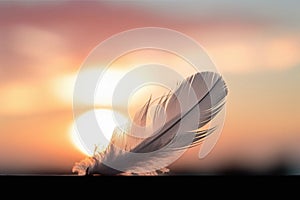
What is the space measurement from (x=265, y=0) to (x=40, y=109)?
1078 millimetres

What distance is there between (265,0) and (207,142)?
0.67m

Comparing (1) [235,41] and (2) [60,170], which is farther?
(1) [235,41]

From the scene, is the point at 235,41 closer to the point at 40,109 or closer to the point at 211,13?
the point at 211,13

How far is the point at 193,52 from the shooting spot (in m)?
1.94

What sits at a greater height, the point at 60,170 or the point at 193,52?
the point at 193,52

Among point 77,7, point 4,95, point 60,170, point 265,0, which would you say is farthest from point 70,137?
point 265,0

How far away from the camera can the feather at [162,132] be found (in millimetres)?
1819

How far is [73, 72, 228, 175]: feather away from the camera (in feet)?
5.97

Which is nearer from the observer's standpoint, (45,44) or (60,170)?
(60,170)

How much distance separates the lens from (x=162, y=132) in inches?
72.7

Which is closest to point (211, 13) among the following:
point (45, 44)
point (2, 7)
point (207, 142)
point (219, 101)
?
point (219, 101)

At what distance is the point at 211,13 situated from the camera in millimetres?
2002

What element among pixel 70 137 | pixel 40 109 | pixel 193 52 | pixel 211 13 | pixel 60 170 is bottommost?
Answer: pixel 60 170

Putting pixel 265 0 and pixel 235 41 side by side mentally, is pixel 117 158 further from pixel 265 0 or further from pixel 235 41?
pixel 265 0
